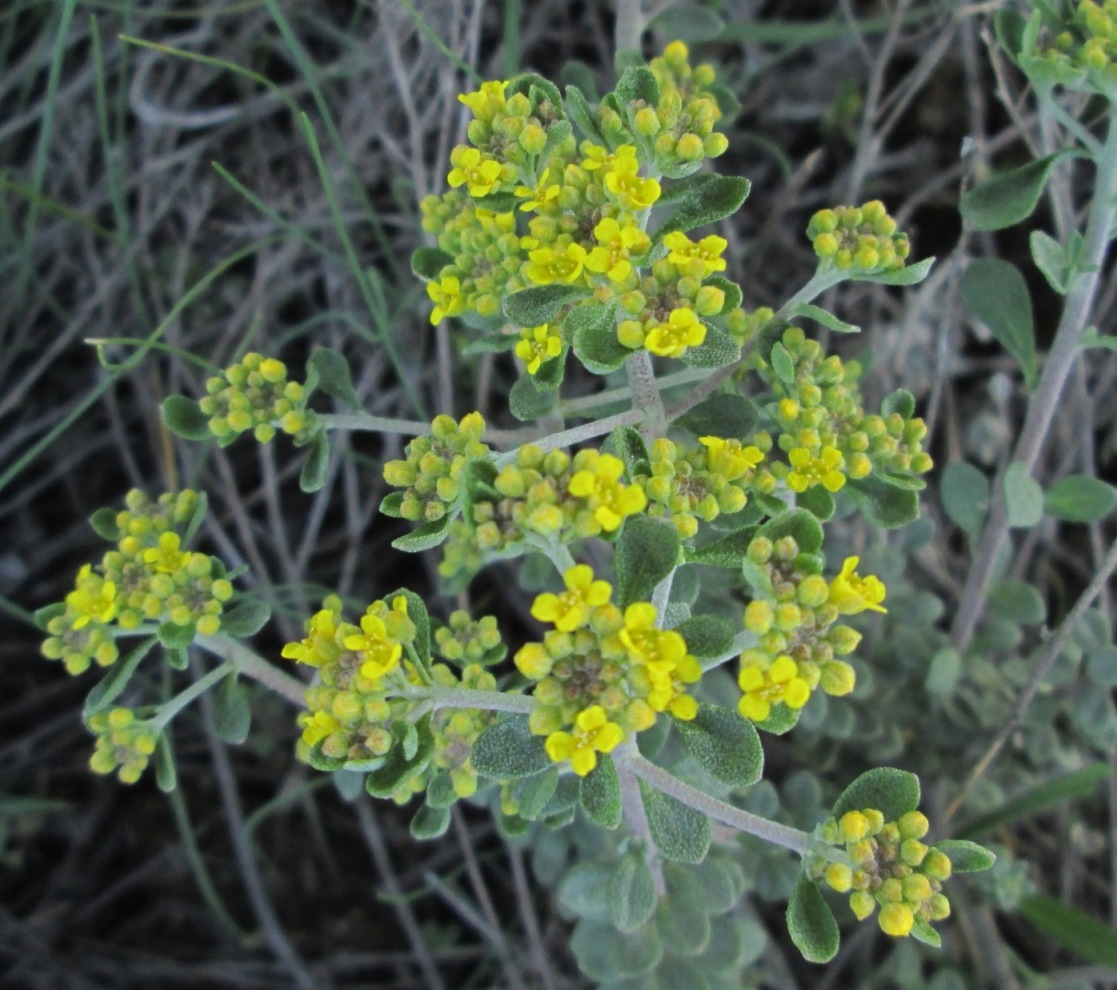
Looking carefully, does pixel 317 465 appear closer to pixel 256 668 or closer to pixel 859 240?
pixel 256 668

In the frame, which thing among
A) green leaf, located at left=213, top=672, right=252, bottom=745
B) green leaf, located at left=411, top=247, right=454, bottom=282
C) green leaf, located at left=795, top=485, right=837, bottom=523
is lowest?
green leaf, located at left=213, top=672, right=252, bottom=745

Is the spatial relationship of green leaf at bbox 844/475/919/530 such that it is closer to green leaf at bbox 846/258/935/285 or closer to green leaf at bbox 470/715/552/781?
green leaf at bbox 846/258/935/285

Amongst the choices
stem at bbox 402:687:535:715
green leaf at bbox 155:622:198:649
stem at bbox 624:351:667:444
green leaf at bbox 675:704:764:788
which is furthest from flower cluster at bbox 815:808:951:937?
green leaf at bbox 155:622:198:649

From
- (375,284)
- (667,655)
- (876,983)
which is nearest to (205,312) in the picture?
(375,284)

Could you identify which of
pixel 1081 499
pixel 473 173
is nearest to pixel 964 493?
pixel 1081 499

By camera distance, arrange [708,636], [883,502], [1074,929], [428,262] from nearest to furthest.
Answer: [708,636] < [883,502] < [428,262] < [1074,929]

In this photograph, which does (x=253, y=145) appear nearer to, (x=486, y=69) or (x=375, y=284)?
(x=486, y=69)

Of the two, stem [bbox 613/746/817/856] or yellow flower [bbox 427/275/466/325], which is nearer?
stem [bbox 613/746/817/856]
